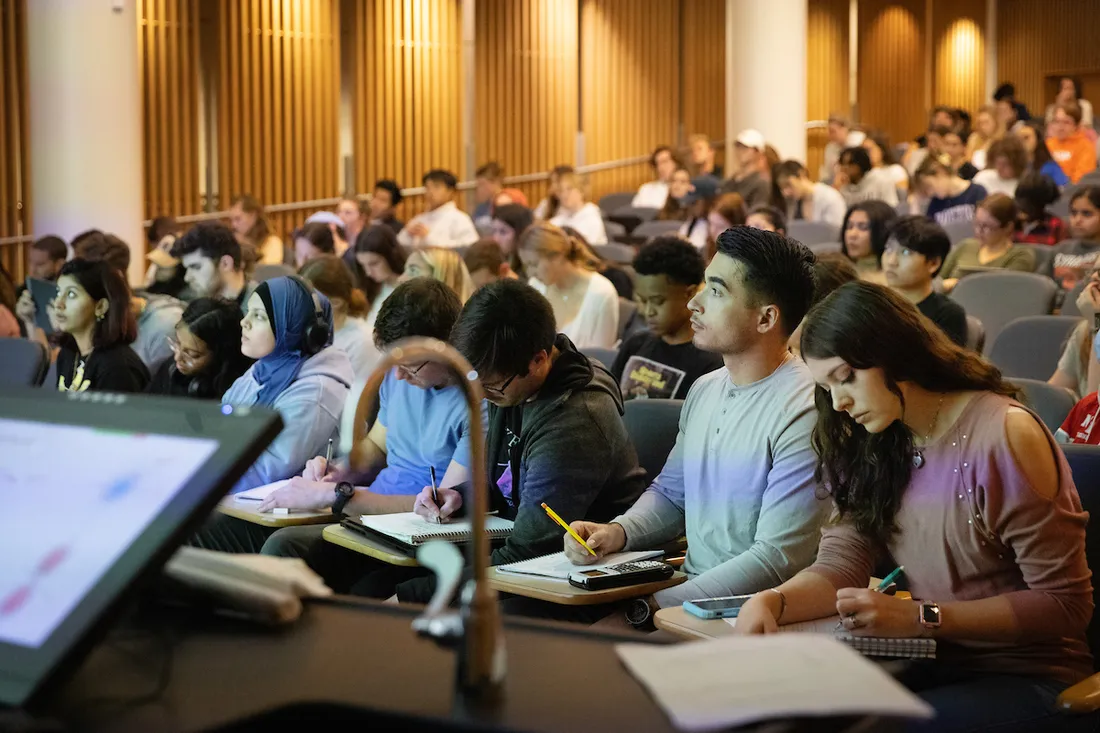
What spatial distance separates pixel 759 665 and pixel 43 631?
0.72 m

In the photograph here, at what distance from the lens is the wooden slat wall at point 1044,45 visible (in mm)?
→ 19000

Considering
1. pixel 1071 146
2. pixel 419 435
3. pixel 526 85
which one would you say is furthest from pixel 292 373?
pixel 526 85

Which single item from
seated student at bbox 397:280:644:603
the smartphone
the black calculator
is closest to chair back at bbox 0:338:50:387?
seated student at bbox 397:280:644:603

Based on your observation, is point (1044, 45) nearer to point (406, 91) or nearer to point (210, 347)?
point (406, 91)

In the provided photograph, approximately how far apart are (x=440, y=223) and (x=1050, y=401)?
23.0ft

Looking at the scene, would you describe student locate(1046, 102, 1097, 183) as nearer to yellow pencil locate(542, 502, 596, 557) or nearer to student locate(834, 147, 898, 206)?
student locate(834, 147, 898, 206)

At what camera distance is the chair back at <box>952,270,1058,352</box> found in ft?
19.4

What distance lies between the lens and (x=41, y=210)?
8.49 m

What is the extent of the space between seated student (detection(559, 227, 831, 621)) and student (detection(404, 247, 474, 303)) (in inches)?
114

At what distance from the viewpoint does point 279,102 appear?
10891mm

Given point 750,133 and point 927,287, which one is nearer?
point 927,287

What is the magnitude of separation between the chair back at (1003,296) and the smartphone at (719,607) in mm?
3875

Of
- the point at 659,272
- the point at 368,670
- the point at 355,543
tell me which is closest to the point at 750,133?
the point at 659,272

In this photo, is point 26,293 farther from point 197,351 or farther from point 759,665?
point 759,665
